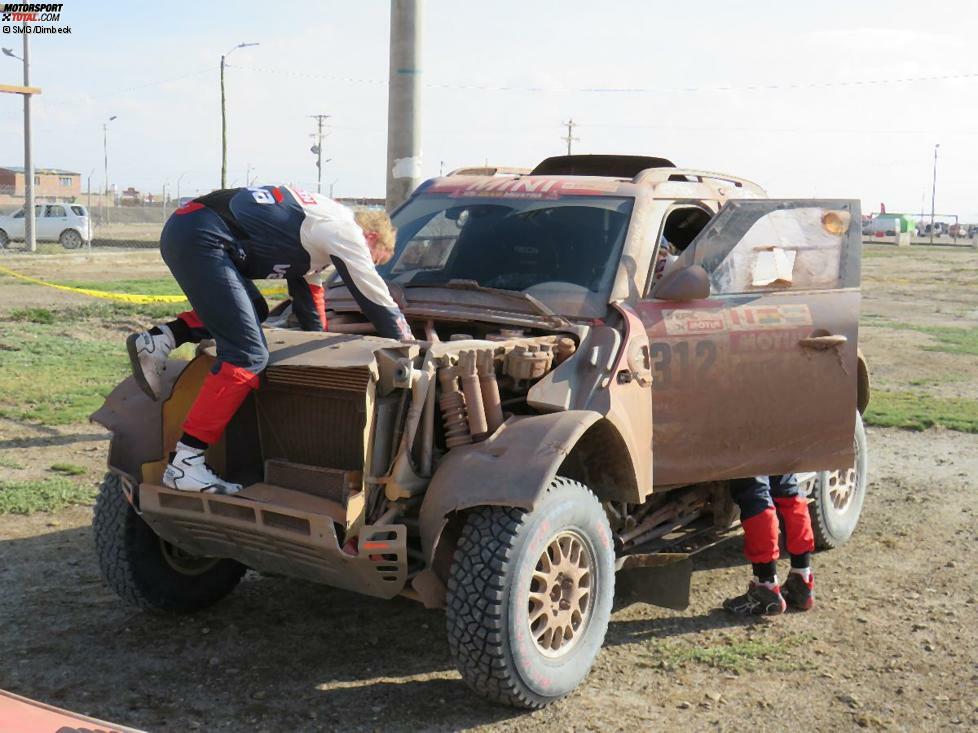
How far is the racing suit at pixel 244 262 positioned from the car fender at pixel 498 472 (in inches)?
23.8

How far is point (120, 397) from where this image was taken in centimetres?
534

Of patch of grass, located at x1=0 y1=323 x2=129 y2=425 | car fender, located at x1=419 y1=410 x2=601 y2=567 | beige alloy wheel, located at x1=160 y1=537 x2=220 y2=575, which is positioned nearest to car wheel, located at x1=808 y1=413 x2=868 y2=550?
Result: car fender, located at x1=419 y1=410 x2=601 y2=567

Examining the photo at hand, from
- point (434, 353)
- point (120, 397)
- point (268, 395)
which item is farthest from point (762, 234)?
point (120, 397)

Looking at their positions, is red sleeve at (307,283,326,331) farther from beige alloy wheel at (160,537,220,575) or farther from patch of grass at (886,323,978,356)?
patch of grass at (886,323,978,356)

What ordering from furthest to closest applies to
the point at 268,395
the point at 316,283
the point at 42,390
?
the point at 42,390 → the point at 316,283 → the point at 268,395

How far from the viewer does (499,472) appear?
4496 mm

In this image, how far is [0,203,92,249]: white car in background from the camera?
39625 millimetres

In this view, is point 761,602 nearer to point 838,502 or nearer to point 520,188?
point 838,502

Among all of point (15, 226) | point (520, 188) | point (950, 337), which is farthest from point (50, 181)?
point (520, 188)

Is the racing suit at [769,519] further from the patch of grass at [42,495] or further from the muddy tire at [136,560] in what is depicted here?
the patch of grass at [42,495]

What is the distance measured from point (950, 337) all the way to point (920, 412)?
25.0 ft

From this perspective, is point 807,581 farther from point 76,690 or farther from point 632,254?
point 76,690

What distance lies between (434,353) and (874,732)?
2224 millimetres

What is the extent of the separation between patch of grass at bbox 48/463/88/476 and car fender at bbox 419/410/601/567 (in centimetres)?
439
